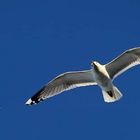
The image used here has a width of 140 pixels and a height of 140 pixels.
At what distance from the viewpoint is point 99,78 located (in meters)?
9.34

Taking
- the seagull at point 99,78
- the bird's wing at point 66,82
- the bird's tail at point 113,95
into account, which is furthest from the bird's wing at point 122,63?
the bird's tail at point 113,95

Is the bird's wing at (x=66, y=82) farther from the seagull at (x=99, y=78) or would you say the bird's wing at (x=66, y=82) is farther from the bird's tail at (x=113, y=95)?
the bird's tail at (x=113, y=95)

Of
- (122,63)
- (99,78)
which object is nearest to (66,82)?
(99,78)

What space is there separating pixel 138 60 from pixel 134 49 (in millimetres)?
232

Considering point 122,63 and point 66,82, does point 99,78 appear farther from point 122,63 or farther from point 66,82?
point 66,82

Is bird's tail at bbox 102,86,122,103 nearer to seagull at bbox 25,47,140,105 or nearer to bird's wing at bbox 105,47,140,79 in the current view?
seagull at bbox 25,47,140,105

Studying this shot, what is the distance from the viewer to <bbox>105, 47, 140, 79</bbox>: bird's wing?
9.58 metres

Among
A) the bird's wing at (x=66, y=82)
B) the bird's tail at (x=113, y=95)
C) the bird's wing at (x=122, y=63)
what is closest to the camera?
the bird's tail at (x=113, y=95)

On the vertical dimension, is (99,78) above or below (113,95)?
above


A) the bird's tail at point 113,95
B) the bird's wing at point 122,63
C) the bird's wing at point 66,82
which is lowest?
the bird's tail at point 113,95

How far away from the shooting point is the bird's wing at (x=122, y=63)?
9577mm

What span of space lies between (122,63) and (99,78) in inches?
25.5

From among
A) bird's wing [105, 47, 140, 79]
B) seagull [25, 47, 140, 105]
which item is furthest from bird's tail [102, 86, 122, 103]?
bird's wing [105, 47, 140, 79]

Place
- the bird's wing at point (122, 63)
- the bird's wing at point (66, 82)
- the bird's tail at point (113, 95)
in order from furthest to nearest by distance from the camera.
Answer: the bird's wing at point (66, 82) → the bird's wing at point (122, 63) → the bird's tail at point (113, 95)
